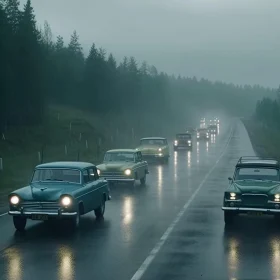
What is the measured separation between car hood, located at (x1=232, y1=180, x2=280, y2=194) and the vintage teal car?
385 centimetres

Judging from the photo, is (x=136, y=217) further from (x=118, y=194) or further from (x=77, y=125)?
(x=77, y=125)

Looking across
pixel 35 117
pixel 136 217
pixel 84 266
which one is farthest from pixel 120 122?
pixel 84 266

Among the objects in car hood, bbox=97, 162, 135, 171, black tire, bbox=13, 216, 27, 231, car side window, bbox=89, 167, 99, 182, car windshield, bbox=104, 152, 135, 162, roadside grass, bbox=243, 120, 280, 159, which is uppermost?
car side window, bbox=89, 167, 99, 182

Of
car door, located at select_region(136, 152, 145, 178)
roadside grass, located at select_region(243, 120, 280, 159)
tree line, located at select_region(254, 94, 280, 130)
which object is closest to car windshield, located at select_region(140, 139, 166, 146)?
roadside grass, located at select_region(243, 120, 280, 159)

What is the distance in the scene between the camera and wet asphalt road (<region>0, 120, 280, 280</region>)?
1077 centimetres

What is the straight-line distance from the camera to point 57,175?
1633 centimetres

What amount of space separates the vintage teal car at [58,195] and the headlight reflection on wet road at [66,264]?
76.2 inches

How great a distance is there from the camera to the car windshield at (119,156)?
89.2 feet

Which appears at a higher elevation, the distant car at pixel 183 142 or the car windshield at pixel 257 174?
the car windshield at pixel 257 174

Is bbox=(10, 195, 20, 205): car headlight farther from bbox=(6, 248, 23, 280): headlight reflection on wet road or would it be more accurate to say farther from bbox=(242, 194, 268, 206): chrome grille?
bbox=(242, 194, 268, 206): chrome grille

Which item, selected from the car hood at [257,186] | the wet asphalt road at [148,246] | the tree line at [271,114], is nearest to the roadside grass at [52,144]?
the wet asphalt road at [148,246]

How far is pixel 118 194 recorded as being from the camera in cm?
2386

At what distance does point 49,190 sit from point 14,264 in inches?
155

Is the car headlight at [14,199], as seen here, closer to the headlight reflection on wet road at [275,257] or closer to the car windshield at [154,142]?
the headlight reflection on wet road at [275,257]
